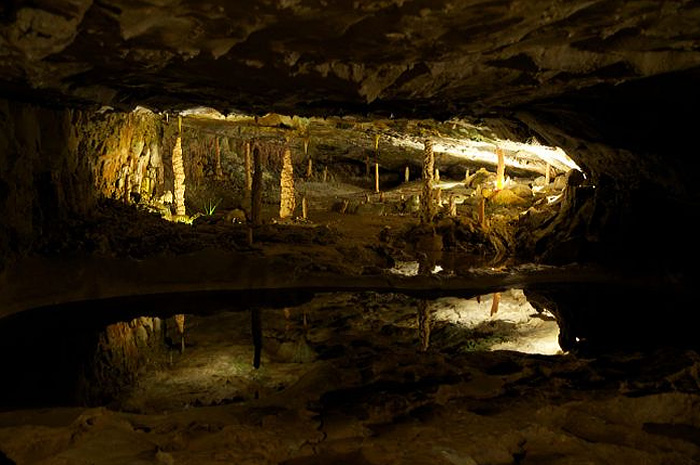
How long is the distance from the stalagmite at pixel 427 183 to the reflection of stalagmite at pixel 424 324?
6.32 meters

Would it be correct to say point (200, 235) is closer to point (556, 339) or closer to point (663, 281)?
point (556, 339)

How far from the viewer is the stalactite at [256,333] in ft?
20.0

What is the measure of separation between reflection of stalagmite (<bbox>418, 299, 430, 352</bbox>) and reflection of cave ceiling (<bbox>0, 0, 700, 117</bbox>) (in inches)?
125

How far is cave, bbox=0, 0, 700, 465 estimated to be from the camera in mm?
3785

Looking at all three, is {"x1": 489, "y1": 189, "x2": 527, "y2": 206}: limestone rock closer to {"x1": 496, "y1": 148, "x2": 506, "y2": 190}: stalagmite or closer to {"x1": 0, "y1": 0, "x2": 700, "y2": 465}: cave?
{"x1": 496, "y1": 148, "x2": 506, "y2": 190}: stalagmite

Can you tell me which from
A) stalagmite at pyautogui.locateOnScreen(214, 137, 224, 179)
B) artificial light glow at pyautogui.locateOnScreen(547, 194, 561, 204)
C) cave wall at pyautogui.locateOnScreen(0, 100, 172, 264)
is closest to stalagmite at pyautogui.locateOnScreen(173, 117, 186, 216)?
cave wall at pyautogui.locateOnScreen(0, 100, 172, 264)

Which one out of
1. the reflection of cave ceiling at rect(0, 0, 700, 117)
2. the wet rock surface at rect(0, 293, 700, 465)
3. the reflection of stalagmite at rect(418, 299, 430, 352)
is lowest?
the reflection of stalagmite at rect(418, 299, 430, 352)

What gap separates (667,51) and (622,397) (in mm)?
3516

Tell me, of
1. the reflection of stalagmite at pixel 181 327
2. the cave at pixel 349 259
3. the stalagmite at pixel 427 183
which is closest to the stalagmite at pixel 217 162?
the cave at pixel 349 259

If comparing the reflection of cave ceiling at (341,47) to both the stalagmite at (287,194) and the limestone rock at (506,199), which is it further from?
the limestone rock at (506,199)

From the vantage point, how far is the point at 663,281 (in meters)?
10.5

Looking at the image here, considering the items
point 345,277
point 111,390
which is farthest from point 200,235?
point 111,390

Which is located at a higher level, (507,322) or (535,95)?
(535,95)

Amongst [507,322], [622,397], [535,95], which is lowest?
[507,322]
